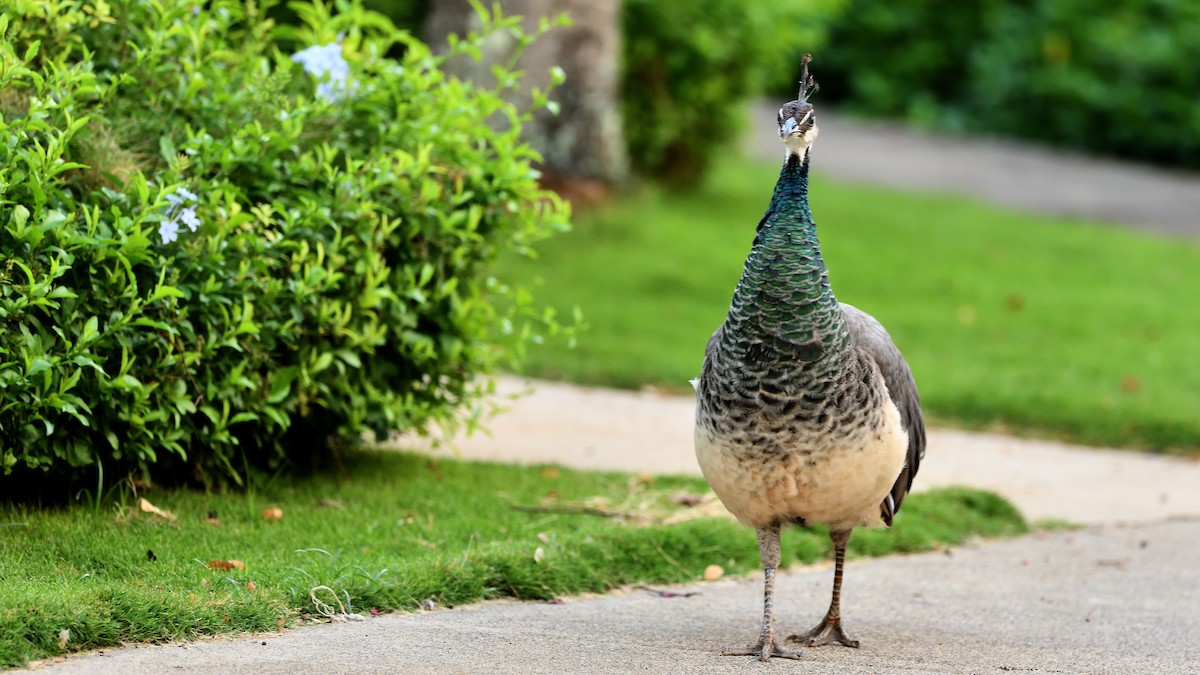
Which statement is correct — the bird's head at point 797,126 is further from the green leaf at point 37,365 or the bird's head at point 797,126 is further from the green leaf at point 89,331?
the green leaf at point 37,365

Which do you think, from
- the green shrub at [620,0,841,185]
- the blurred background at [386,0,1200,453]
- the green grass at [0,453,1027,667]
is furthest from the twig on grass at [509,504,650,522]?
the green shrub at [620,0,841,185]

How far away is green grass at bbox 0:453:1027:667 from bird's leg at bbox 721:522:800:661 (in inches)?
34.4

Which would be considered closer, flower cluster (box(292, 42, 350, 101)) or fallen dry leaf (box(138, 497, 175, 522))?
fallen dry leaf (box(138, 497, 175, 522))

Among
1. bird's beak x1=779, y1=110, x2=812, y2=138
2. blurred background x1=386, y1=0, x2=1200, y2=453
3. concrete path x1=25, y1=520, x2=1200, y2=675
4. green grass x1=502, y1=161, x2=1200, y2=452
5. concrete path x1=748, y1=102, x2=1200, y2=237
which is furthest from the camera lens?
concrete path x1=748, y1=102, x2=1200, y2=237

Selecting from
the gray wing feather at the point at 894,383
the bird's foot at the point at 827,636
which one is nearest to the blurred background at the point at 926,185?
the gray wing feather at the point at 894,383

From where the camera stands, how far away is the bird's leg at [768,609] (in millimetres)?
4844

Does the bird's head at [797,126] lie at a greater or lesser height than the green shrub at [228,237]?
greater

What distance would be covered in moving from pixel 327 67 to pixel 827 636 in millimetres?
3105

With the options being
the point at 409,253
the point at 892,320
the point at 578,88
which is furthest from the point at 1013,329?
the point at 409,253

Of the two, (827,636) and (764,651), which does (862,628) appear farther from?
(764,651)

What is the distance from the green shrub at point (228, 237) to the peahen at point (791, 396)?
5.70ft

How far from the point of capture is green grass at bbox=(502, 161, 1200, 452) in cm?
947

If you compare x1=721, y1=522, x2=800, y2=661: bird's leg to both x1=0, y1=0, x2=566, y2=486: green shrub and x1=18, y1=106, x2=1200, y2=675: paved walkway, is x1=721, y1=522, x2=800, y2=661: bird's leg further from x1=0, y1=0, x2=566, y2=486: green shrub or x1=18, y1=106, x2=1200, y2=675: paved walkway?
x1=0, y1=0, x2=566, y2=486: green shrub

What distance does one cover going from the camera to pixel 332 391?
627 cm
